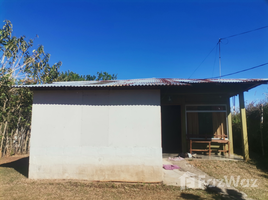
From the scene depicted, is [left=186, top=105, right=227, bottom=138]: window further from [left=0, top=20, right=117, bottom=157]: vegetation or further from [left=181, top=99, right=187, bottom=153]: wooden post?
[left=0, top=20, right=117, bottom=157]: vegetation

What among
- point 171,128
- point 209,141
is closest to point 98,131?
point 171,128

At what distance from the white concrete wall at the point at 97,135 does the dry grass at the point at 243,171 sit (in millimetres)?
2117

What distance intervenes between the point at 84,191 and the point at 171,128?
5.00m

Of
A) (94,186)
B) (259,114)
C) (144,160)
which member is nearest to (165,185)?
(144,160)

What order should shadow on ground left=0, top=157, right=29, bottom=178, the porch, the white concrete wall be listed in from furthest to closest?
the porch → shadow on ground left=0, top=157, right=29, bottom=178 → the white concrete wall

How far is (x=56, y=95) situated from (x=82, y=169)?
2391mm

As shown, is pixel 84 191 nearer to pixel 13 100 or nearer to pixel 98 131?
pixel 98 131

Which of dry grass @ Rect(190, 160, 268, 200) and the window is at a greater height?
the window

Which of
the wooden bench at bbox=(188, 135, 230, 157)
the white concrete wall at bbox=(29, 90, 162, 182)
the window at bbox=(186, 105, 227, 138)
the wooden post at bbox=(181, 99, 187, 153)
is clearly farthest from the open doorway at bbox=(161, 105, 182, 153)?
the white concrete wall at bbox=(29, 90, 162, 182)

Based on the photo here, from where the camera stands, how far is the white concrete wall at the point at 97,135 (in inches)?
184

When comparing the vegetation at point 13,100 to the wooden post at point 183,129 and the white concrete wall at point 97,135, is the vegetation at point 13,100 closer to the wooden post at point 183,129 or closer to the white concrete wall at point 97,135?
the white concrete wall at point 97,135

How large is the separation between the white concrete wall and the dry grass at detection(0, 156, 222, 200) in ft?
0.88

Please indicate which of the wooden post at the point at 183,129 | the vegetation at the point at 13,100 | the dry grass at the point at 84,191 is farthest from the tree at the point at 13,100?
the wooden post at the point at 183,129

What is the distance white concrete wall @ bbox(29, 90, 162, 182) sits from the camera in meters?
4.68
